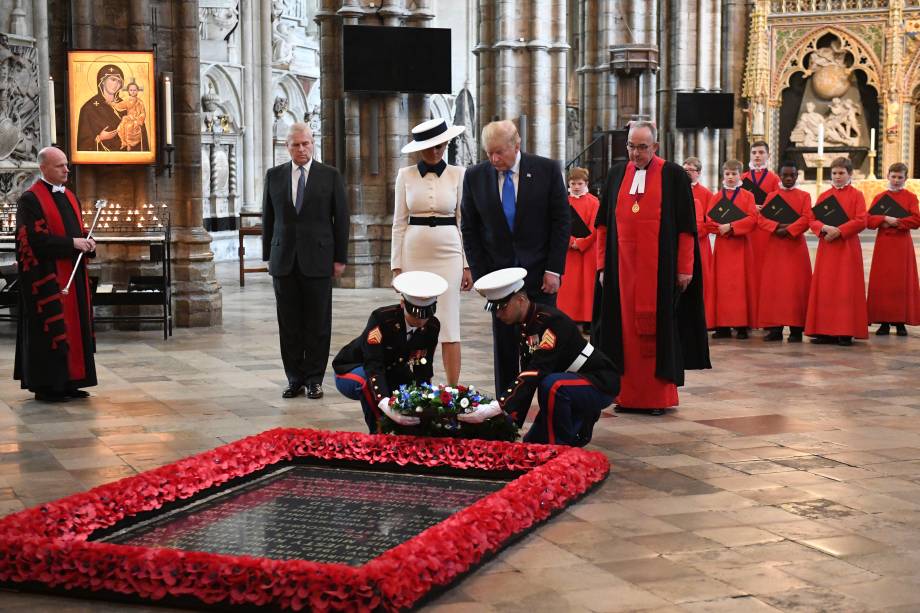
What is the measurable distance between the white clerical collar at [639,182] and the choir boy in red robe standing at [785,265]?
14.1 feet

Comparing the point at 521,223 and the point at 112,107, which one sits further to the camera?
the point at 112,107

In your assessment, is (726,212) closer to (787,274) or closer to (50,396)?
(787,274)

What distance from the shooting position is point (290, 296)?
8.44m

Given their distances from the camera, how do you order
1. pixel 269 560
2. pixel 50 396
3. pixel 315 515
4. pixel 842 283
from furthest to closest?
1. pixel 842 283
2. pixel 50 396
3. pixel 315 515
4. pixel 269 560

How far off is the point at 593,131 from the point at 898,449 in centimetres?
1748

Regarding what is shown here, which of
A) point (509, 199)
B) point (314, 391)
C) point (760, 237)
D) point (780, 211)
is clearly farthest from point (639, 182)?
point (760, 237)

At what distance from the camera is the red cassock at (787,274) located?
11.8 meters

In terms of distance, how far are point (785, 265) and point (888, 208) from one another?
1126mm

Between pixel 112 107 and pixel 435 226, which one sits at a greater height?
pixel 112 107

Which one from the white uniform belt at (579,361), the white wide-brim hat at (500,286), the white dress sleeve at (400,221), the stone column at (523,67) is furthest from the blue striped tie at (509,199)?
the stone column at (523,67)

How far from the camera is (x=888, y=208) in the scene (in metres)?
12.0

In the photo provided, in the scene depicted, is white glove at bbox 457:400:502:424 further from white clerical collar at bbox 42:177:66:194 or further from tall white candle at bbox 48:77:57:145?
tall white candle at bbox 48:77:57:145

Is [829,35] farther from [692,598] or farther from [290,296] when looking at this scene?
[692,598]

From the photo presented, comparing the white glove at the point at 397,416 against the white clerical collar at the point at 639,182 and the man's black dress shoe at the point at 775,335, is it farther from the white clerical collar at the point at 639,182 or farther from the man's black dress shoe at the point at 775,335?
the man's black dress shoe at the point at 775,335
